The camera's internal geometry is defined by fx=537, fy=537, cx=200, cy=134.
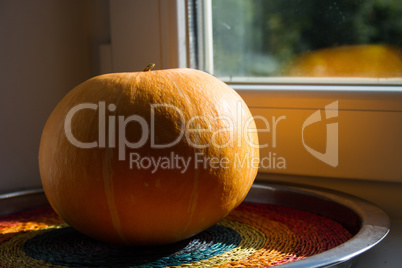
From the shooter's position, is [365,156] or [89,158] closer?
[89,158]

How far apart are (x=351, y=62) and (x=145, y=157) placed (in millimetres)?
442

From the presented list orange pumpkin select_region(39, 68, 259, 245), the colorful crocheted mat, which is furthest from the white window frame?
orange pumpkin select_region(39, 68, 259, 245)

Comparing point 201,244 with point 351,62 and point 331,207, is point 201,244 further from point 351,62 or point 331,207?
point 351,62

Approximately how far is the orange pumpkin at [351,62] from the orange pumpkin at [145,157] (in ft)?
0.98

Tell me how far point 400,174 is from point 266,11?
1.14ft

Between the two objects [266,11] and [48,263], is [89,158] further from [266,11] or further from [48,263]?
[266,11]

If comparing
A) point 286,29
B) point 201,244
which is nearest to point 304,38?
point 286,29

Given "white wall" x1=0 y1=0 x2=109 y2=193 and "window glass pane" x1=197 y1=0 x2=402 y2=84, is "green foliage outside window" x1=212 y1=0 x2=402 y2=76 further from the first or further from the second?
"white wall" x1=0 y1=0 x2=109 y2=193

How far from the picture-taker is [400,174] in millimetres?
820

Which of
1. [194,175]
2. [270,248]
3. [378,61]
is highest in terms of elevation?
[378,61]

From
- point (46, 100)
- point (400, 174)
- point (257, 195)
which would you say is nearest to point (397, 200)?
point (400, 174)

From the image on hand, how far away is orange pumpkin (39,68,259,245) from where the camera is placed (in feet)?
1.92

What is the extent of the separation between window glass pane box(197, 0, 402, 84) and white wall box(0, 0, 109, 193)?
24cm

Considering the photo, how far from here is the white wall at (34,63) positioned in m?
0.93
